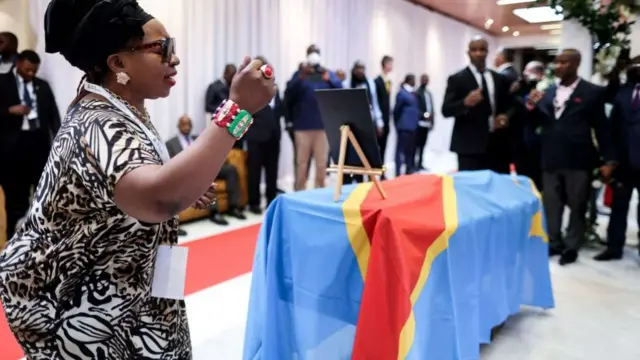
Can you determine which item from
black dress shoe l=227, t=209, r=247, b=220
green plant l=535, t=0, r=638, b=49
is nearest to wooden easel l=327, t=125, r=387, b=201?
black dress shoe l=227, t=209, r=247, b=220

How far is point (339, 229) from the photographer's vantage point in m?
1.96

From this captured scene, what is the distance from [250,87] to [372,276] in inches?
41.5

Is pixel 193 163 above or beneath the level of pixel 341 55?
beneath

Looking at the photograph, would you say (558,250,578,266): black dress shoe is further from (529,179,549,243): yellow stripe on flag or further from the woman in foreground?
the woman in foreground

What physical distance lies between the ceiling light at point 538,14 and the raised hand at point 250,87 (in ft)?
16.2

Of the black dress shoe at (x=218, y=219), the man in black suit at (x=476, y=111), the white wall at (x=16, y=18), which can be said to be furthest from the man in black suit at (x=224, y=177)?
the man in black suit at (x=476, y=111)

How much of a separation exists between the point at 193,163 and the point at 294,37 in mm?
6364

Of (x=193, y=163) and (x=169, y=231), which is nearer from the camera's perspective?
(x=193, y=163)

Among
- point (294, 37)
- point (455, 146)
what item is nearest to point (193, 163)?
point (455, 146)

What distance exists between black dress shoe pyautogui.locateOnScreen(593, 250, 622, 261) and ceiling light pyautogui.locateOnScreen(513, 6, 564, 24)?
7.31 feet

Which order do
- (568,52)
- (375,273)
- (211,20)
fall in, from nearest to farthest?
(375,273), (568,52), (211,20)

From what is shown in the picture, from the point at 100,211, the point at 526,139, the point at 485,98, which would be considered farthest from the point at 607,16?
the point at 100,211

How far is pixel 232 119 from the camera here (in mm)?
863

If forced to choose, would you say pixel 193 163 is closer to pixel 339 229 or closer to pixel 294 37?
pixel 339 229
